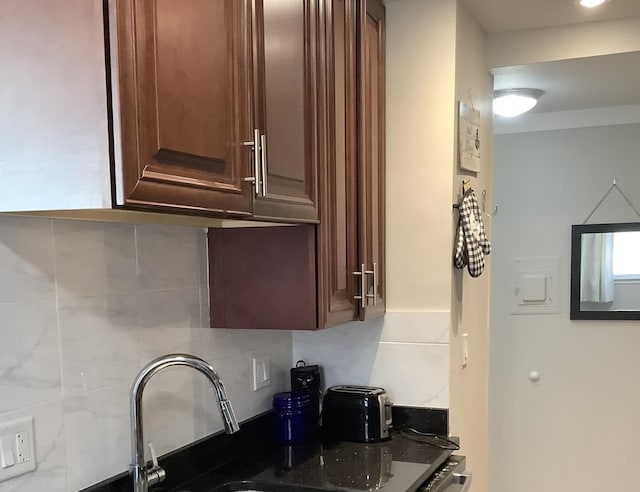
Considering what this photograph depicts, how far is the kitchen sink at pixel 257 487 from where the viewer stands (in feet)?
5.65

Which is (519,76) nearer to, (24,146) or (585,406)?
(585,406)

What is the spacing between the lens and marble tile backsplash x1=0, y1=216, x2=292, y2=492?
129 centimetres

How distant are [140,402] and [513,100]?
7.52ft

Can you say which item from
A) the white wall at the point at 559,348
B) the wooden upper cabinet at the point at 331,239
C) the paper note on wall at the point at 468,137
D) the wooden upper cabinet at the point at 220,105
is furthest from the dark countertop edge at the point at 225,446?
the white wall at the point at 559,348

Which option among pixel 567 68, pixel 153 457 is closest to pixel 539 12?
pixel 567 68

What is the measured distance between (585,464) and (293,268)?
2634mm

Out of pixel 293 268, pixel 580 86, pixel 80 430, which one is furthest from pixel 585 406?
pixel 80 430

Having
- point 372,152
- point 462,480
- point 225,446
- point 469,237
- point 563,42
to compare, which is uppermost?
point 563,42

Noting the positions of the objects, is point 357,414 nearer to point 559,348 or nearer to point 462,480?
point 462,480

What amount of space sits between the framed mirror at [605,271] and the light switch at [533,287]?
0.16 metres

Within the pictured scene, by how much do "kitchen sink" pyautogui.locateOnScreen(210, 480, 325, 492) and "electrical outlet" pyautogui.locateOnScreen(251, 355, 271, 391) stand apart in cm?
41

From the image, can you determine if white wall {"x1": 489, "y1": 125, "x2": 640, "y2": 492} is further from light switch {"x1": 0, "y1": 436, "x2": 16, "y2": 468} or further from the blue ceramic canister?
light switch {"x1": 0, "y1": 436, "x2": 16, "y2": 468}

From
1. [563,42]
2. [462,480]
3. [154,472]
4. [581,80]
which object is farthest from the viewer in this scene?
[581,80]

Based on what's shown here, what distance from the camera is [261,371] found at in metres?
2.16
